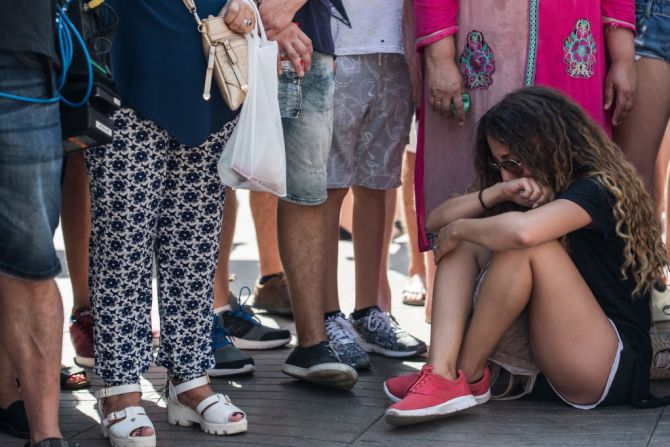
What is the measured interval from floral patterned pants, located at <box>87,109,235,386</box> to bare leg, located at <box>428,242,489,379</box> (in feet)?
2.38

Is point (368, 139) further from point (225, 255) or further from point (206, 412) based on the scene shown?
point (206, 412)

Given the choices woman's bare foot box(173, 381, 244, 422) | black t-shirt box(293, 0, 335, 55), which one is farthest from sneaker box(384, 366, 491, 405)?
black t-shirt box(293, 0, 335, 55)

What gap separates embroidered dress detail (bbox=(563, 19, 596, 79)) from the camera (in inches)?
145

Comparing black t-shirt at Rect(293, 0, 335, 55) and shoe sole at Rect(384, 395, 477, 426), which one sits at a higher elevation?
black t-shirt at Rect(293, 0, 335, 55)

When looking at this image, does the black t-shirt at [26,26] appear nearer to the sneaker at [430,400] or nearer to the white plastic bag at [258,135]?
the white plastic bag at [258,135]

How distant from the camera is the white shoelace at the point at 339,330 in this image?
3.88m

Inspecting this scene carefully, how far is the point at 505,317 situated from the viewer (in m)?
3.25

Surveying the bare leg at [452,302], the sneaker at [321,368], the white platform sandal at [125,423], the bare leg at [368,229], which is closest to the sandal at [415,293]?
the bare leg at [368,229]

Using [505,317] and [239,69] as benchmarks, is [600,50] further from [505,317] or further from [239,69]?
[239,69]

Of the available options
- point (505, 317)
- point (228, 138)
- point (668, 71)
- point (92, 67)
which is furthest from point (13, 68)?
point (668, 71)

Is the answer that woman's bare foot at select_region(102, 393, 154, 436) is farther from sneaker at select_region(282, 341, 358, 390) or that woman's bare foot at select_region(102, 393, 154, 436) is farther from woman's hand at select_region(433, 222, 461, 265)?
woman's hand at select_region(433, 222, 461, 265)

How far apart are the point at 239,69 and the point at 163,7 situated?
27 cm

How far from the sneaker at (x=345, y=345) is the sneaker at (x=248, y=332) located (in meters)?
0.36

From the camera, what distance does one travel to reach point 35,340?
2695mm
